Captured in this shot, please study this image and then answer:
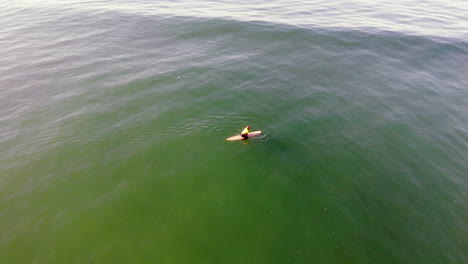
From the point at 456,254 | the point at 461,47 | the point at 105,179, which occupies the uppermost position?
the point at 461,47

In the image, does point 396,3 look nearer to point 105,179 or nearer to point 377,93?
point 377,93

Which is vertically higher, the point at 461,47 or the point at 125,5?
the point at 125,5

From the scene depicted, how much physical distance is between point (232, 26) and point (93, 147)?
4436 cm

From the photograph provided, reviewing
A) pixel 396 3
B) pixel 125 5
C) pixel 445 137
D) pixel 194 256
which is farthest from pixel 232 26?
pixel 396 3

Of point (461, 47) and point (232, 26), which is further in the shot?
point (232, 26)

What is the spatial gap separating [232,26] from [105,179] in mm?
47834

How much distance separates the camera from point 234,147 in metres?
Answer: 28.0

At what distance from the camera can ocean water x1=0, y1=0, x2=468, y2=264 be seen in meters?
19.4

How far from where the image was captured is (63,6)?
7625cm

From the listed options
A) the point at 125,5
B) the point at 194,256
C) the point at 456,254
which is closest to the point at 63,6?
the point at 125,5

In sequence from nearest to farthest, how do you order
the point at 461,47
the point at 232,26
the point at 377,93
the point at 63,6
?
the point at 377,93 < the point at 461,47 < the point at 232,26 < the point at 63,6

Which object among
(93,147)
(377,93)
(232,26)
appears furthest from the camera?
(232,26)

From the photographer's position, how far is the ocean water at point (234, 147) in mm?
19359

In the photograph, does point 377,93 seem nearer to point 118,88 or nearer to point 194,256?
point 194,256
